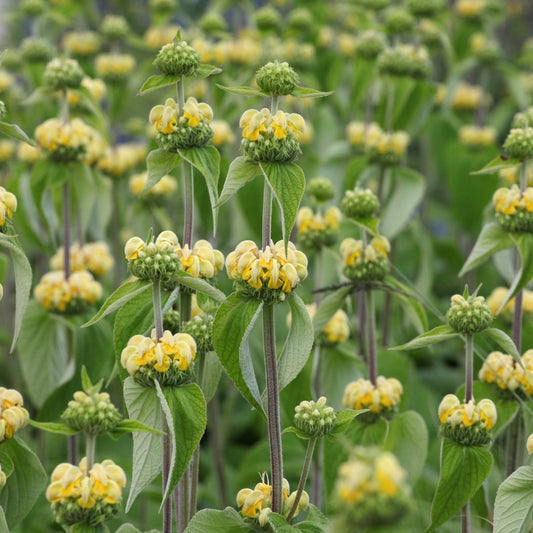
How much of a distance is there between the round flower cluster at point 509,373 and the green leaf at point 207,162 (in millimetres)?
492

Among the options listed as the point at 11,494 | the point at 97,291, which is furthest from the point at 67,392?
the point at 11,494

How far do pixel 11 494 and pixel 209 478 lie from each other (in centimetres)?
102

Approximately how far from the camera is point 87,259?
6.30 feet

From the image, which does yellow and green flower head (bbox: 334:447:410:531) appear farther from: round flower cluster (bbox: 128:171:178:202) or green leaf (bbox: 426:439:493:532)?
round flower cluster (bbox: 128:171:178:202)

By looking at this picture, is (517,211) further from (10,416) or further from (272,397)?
(10,416)

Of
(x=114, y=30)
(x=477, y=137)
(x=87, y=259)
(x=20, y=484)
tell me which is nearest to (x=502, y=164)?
(x=20, y=484)

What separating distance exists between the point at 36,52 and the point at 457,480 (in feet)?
5.35

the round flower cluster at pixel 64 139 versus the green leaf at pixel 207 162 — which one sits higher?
the round flower cluster at pixel 64 139

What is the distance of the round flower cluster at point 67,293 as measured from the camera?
5.57ft

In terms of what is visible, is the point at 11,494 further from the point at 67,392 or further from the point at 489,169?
the point at 489,169

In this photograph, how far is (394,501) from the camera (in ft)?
2.05

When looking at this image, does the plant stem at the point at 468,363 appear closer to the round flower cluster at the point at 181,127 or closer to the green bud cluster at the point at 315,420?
the green bud cluster at the point at 315,420

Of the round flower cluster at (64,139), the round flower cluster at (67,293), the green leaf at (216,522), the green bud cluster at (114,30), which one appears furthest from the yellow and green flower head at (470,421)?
the green bud cluster at (114,30)

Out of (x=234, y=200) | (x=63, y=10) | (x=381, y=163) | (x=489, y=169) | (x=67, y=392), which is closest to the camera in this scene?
(x=489, y=169)
